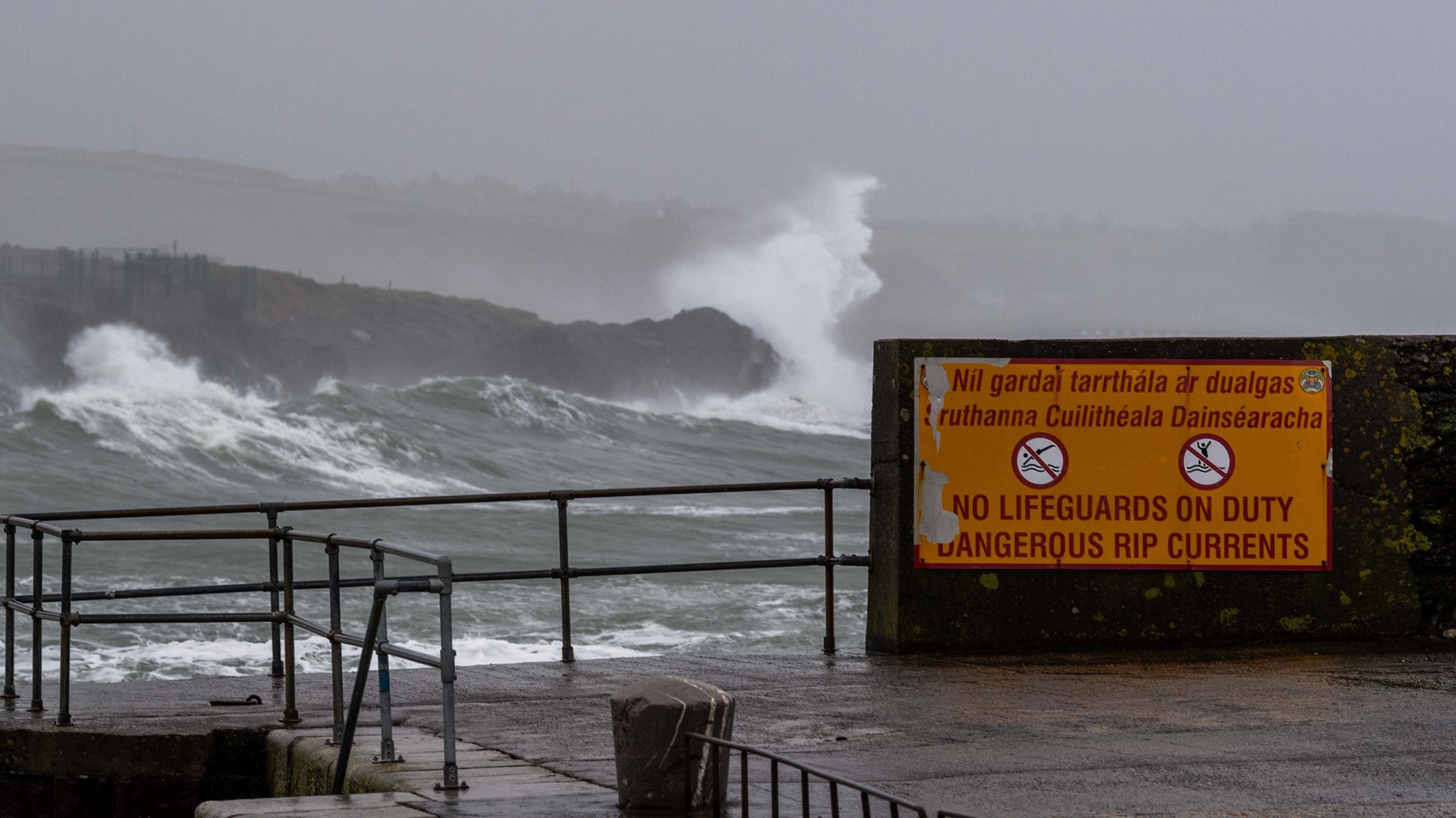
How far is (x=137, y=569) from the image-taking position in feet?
93.1

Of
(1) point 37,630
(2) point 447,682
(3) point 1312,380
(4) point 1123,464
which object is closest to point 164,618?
(1) point 37,630

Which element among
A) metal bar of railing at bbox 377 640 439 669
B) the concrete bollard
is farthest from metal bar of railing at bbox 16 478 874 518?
the concrete bollard

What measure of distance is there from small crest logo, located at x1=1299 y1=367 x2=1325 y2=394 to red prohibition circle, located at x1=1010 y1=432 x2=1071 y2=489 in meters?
1.33

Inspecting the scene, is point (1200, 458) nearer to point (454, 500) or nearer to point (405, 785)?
point (454, 500)

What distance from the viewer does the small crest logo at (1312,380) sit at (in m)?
8.75

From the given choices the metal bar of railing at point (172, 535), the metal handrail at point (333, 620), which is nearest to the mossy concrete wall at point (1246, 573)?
the metal handrail at point (333, 620)

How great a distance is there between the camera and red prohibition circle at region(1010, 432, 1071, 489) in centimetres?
869

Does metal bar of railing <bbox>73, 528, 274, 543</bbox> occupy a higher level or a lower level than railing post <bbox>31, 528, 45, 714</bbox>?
higher

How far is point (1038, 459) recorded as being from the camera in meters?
8.70

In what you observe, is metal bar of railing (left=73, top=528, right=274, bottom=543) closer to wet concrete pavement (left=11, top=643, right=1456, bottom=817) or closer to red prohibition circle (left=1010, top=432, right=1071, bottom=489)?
wet concrete pavement (left=11, top=643, right=1456, bottom=817)

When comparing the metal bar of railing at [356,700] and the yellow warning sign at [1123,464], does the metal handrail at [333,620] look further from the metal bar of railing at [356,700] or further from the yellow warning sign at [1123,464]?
the yellow warning sign at [1123,464]

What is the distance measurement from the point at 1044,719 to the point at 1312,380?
3.11 metres

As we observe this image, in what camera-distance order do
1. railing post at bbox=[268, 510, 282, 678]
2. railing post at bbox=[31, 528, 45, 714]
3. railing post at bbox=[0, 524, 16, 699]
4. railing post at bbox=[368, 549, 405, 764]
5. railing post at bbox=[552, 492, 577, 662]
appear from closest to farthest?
railing post at bbox=[368, 549, 405, 764] → railing post at bbox=[31, 528, 45, 714] → railing post at bbox=[0, 524, 16, 699] → railing post at bbox=[268, 510, 282, 678] → railing post at bbox=[552, 492, 577, 662]

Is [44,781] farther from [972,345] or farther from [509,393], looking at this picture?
[509,393]
